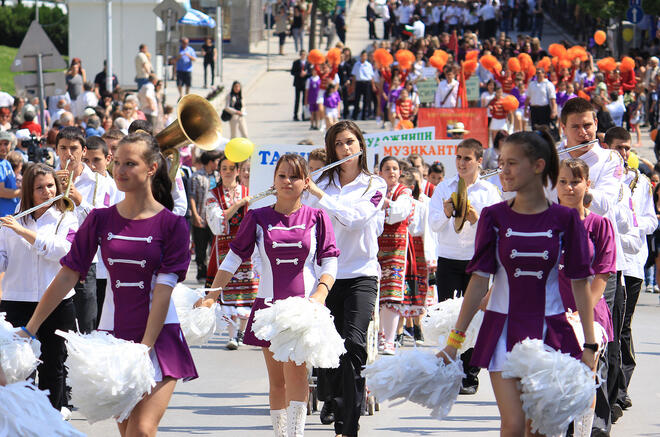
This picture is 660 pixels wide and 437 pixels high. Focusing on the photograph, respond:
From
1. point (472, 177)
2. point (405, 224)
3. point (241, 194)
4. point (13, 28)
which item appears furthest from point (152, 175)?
point (13, 28)

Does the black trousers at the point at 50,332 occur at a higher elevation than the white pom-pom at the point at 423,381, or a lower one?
lower

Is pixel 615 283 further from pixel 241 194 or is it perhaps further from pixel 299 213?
pixel 241 194

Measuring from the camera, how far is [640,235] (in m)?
7.99

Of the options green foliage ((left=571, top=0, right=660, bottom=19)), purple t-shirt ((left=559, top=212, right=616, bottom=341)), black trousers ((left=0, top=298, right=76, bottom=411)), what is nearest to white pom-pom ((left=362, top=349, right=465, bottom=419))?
purple t-shirt ((left=559, top=212, right=616, bottom=341))

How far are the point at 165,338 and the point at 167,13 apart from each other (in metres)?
20.6

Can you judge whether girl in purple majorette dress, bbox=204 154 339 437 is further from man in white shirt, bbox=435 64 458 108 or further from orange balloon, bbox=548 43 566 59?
orange balloon, bbox=548 43 566 59

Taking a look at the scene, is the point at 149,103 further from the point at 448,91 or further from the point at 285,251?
the point at 285,251

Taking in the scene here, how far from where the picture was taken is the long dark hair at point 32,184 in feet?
24.6

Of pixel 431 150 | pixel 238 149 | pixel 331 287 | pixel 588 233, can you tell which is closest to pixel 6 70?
pixel 431 150

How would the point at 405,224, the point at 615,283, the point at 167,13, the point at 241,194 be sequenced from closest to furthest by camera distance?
1. the point at 615,283
2. the point at 405,224
3. the point at 241,194
4. the point at 167,13

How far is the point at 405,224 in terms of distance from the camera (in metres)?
10.6

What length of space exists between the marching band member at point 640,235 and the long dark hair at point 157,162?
12.0ft

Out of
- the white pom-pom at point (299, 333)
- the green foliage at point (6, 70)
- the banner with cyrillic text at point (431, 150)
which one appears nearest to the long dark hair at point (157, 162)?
the white pom-pom at point (299, 333)

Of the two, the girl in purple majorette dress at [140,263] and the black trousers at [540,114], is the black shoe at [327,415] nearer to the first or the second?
the girl in purple majorette dress at [140,263]
